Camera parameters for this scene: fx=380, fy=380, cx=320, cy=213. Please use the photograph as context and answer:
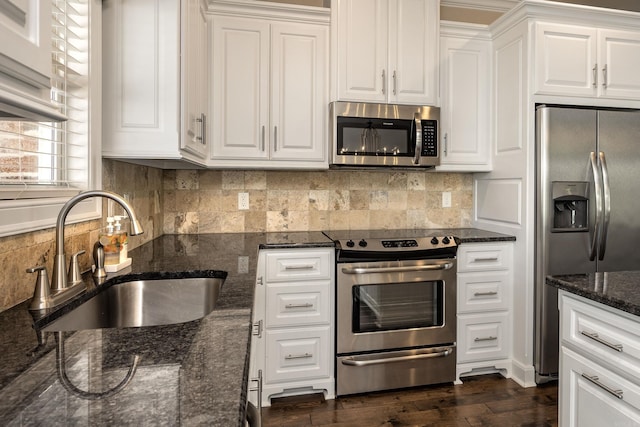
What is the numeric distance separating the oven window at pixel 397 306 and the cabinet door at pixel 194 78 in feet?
4.20

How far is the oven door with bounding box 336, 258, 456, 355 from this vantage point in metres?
2.31

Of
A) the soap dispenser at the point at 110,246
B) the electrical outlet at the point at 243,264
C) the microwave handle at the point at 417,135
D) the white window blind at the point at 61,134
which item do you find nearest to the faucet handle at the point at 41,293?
the white window blind at the point at 61,134

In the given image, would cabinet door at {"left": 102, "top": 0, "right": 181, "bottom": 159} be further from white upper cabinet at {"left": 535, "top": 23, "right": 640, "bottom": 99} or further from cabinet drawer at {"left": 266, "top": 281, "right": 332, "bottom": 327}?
white upper cabinet at {"left": 535, "top": 23, "right": 640, "bottom": 99}

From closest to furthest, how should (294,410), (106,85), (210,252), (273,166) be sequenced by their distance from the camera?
(106,85)
(210,252)
(294,410)
(273,166)

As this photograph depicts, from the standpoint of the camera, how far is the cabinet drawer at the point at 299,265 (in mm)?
2263

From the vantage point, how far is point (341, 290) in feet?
7.56

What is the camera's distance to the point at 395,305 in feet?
7.80

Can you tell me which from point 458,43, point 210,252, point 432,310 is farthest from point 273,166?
point 458,43

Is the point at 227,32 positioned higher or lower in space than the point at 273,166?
higher

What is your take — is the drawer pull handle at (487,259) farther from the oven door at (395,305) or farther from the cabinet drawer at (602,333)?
the cabinet drawer at (602,333)

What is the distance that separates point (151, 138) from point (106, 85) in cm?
29

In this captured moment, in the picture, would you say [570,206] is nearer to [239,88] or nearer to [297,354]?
[297,354]

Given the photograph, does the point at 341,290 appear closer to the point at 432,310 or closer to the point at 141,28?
the point at 432,310

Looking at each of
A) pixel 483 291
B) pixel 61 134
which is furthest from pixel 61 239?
pixel 483 291
